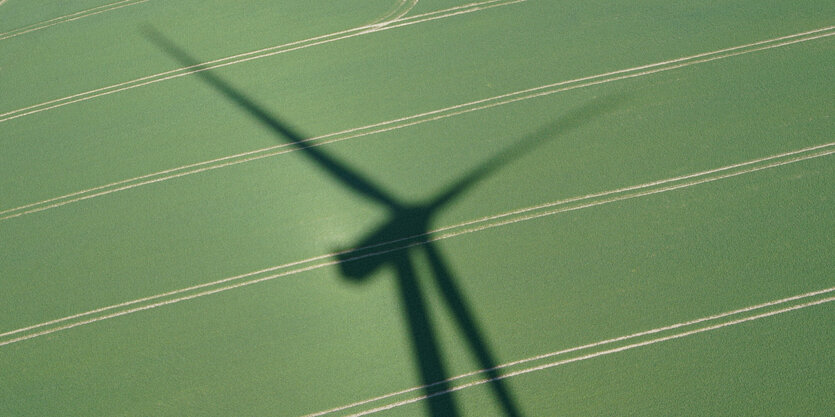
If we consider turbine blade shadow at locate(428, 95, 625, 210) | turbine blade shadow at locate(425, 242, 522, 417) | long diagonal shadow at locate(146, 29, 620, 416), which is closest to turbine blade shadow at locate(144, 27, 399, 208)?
long diagonal shadow at locate(146, 29, 620, 416)

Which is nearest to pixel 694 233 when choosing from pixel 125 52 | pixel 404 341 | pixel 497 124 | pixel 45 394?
pixel 497 124

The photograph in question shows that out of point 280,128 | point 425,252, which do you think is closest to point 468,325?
point 425,252

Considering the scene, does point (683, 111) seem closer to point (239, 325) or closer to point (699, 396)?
point (699, 396)

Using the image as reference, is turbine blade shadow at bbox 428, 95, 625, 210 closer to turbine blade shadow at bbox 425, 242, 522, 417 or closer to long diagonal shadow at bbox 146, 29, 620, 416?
long diagonal shadow at bbox 146, 29, 620, 416

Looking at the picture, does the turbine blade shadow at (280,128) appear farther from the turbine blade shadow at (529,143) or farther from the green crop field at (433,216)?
the turbine blade shadow at (529,143)

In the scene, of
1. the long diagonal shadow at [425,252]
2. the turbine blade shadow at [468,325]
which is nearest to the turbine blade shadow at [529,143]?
the long diagonal shadow at [425,252]

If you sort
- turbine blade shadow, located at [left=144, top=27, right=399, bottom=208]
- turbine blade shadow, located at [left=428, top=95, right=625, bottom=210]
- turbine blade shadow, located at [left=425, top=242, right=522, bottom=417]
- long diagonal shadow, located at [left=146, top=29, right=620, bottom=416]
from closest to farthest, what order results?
1. turbine blade shadow, located at [left=425, top=242, right=522, bottom=417]
2. long diagonal shadow, located at [left=146, top=29, right=620, bottom=416]
3. turbine blade shadow, located at [left=428, top=95, right=625, bottom=210]
4. turbine blade shadow, located at [left=144, top=27, right=399, bottom=208]

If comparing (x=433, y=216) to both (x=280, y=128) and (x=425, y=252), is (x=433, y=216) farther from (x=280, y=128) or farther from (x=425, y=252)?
(x=280, y=128)
